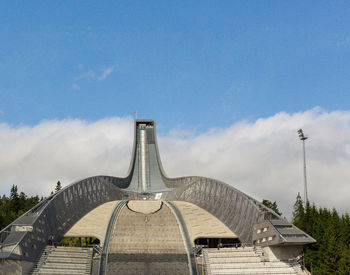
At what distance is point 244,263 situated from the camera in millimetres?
38375

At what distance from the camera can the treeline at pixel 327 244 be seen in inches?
1413

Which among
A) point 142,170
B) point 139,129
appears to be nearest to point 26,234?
point 142,170

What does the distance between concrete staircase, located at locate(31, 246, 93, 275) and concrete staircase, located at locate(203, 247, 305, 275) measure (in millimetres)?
11125

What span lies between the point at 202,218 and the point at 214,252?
7.19 meters

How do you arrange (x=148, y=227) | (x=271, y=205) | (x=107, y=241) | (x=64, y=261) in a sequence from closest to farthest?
(x=64, y=261) < (x=107, y=241) < (x=148, y=227) < (x=271, y=205)

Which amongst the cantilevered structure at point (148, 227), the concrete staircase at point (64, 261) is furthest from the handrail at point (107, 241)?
the concrete staircase at point (64, 261)

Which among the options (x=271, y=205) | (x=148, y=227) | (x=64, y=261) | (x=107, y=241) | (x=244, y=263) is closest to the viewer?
(x=64, y=261)

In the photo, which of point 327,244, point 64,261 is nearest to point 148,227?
point 64,261

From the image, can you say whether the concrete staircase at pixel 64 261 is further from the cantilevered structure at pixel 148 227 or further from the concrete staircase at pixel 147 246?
the concrete staircase at pixel 147 246

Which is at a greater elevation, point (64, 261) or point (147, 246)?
point (147, 246)

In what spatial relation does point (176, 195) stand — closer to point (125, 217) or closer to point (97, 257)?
point (125, 217)

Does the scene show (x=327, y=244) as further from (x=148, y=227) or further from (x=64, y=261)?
(x=64, y=261)

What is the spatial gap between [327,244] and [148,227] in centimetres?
1809

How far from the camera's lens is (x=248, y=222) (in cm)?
4378
